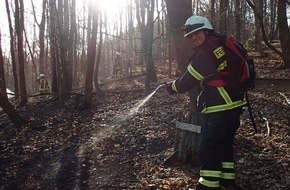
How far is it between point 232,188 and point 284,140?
2470 mm

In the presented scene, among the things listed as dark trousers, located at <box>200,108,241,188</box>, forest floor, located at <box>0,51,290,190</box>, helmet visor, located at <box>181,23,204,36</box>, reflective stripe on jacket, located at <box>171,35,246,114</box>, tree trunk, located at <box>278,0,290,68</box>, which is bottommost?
forest floor, located at <box>0,51,290,190</box>

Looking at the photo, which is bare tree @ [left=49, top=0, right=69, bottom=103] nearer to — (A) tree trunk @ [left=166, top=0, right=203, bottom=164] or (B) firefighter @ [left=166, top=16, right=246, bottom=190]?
(A) tree trunk @ [left=166, top=0, right=203, bottom=164]

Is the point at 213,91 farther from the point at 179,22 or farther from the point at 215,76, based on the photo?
the point at 179,22

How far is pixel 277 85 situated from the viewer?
359 inches

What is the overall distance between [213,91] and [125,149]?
3562 mm

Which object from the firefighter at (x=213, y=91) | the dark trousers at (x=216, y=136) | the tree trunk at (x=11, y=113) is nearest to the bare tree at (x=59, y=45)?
the tree trunk at (x=11, y=113)

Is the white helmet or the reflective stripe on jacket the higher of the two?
the white helmet

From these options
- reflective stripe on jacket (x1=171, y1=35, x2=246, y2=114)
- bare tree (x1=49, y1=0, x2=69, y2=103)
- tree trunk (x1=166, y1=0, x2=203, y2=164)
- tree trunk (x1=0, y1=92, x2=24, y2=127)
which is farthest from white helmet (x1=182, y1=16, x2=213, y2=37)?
bare tree (x1=49, y1=0, x2=69, y2=103)

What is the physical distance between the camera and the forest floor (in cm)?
571

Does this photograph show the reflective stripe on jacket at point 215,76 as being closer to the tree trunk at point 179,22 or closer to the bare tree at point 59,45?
the tree trunk at point 179,22

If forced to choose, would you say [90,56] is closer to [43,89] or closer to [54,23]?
[54,23]

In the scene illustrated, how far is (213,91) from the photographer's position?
4.71m

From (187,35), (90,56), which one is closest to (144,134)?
(187,35)

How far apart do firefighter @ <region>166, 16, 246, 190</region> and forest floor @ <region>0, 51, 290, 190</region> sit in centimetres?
75
